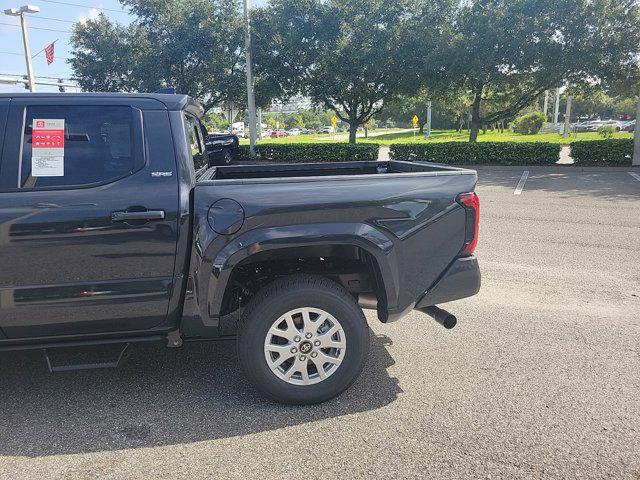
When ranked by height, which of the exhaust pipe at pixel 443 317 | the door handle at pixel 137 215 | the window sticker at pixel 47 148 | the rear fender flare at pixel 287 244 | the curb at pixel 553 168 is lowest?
the curb at pixel 553 168

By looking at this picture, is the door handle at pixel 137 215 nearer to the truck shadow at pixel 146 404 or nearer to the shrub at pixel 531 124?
the truck shadow at pixel 146 404

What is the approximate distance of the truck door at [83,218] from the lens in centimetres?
287

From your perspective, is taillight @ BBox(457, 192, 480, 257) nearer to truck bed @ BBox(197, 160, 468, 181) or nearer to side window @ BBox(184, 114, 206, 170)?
truck bed @ BBox(197, 160, 468, 181)

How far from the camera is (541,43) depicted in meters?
16.9

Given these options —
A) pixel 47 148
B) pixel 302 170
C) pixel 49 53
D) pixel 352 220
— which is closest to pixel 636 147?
pixel 302 170

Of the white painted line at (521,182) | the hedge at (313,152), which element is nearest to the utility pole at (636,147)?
the white painted line at (521,182)

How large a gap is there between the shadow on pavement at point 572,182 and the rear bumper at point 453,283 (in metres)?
9.40

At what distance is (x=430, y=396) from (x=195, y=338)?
5.06ft

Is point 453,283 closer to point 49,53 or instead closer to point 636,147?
point 636,147

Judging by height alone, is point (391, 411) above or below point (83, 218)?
below

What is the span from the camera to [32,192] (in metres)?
2.88

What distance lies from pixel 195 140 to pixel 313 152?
18.2 meters

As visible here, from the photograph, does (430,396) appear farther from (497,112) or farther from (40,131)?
(497,112)

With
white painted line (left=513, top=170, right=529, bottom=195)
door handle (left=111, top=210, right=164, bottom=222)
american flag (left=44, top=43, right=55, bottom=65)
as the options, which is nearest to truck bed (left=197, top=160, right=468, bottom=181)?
door handle (left=111, top=210, right=164, bottom=222)
